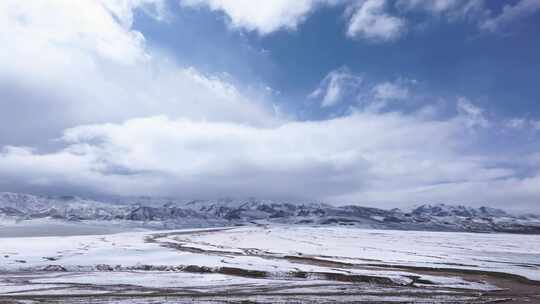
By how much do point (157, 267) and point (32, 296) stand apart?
21.2 m

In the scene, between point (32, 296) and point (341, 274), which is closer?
point (32, 296)

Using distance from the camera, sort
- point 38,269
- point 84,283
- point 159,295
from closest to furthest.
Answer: point 159,295, point 84,283, point 38,269

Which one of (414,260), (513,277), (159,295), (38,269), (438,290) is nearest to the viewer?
(159,295)

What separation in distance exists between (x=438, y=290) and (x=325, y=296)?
30.7ft

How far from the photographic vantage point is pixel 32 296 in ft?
95.0

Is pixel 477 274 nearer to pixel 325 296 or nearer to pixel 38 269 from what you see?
pixel 325 296

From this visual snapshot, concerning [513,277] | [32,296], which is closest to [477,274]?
[513,277]

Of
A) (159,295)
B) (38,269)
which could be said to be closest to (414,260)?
(159,295)

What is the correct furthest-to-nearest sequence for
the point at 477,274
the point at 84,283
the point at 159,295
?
the point at 477,274, the point at 84,283, the point at 159,295

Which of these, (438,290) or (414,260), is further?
(414,260)

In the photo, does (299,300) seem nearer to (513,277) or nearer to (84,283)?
(84,283)

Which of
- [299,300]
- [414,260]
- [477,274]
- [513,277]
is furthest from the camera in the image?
[414,260]

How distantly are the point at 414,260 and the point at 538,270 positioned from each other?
557 inches

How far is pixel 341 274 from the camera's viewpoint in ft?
144
